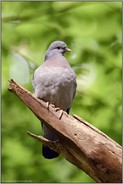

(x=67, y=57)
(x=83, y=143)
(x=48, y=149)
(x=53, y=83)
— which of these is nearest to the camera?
(x=83, y=143)

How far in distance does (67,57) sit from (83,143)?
0.73 meters

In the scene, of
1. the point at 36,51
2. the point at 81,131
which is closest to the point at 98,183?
the point at 81,131

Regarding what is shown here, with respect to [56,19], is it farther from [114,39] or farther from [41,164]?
[41,164]

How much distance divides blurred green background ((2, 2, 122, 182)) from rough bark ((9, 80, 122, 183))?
0.51 meters

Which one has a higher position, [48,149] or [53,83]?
[53,83]

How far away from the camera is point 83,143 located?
5.86ft

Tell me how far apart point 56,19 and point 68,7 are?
0.09 m

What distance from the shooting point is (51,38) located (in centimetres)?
251

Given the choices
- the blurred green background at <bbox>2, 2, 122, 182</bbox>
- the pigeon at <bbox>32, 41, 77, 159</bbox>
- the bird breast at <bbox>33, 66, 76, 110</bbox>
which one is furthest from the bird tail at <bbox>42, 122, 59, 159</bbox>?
the blurred green background at <bbox>2, 2, 122, 182</bbox>

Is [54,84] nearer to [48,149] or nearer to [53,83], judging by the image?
[53,83]

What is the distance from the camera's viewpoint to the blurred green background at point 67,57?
7.95 ft

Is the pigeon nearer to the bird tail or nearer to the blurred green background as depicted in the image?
the bird tail

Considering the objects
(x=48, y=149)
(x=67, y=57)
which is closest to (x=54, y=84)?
(x=48, y=149)

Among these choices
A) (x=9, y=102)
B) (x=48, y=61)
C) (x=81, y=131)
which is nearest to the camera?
(x=81, y=131)
